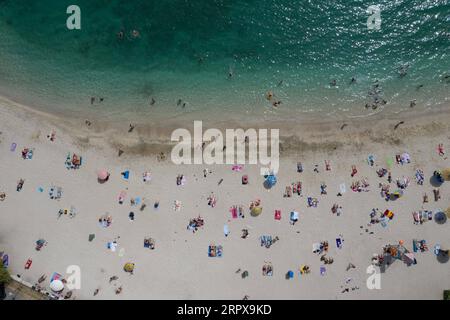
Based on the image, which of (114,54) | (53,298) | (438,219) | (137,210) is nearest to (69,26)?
(114,54)

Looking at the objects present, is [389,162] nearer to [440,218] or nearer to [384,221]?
[384,221]

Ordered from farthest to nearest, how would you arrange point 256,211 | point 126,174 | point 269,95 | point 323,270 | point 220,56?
point 220,56 < point 269,95 < point 126,174 < point 256,211 < point 323,270

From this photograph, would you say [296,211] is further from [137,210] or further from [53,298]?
[53,298]

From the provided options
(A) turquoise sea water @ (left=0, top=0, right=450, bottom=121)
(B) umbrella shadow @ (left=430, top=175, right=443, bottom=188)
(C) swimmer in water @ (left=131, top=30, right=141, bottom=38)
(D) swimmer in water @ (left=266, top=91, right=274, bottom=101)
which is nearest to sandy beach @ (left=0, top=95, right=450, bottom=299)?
(B) umbrella shadow @ (left=430, top=175, right=443, bottom=188)

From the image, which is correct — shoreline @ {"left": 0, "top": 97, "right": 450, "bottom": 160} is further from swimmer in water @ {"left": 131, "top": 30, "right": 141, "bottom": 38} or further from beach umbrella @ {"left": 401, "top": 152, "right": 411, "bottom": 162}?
swimmer in water @ {"left": 131, "top": 30, "right": 141, "bottom": 38}

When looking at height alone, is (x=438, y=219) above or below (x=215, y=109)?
below

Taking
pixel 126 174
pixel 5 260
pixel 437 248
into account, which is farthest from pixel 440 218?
pixel 5 260
